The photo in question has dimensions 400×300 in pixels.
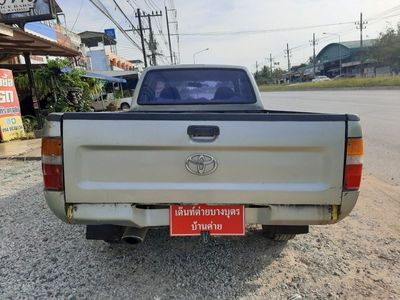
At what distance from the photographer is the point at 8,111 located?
38.0 ft

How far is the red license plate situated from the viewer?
293 centimetres

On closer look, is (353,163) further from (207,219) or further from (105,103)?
(105,103)

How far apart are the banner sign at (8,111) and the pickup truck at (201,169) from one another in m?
9.72

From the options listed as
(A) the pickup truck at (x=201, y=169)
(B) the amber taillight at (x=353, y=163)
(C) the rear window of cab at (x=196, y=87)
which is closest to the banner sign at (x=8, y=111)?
(C) the rear window of cab at (x=196, y=87)

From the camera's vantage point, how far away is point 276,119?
108 inches

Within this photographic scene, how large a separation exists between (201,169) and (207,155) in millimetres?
109

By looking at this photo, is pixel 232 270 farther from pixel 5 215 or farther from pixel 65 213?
pixel 5 215

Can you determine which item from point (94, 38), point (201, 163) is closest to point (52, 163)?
point (201, 163)

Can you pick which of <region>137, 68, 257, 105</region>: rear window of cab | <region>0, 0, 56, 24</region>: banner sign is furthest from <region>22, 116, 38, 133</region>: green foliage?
<region>137, 68, 257, 105</region>: rear window of cab

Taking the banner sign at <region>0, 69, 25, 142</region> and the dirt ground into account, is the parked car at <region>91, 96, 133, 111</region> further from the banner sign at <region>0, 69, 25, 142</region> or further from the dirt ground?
the dirt ground

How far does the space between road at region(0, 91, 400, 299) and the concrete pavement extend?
16.1ft

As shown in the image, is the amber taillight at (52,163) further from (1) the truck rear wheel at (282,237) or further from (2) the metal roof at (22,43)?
(2) the metal roof at (22,43)

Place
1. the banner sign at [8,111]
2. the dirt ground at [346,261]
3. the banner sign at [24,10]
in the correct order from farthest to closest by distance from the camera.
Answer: the banner sign at [24,10]
the banner sign at [8,111]
the dirt ground at [346,261]

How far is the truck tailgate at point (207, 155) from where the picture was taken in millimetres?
2752
